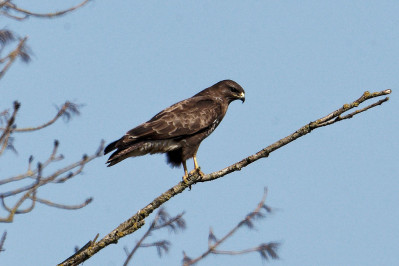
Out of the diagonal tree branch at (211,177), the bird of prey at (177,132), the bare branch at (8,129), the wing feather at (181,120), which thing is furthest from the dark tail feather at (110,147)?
the bare branch at (8,129)

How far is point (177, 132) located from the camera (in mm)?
8922

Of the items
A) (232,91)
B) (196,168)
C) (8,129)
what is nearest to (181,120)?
(196,168)

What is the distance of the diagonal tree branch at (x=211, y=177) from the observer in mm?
5453

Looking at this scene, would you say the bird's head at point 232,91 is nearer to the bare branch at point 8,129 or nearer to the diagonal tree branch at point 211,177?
the diagonal tree branch at point 211,177

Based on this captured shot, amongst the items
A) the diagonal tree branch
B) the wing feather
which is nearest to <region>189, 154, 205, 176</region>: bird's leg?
the wing feather

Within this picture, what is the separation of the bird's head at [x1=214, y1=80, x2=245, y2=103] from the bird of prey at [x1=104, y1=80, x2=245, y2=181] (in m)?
0.31

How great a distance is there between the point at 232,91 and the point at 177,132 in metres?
1.69

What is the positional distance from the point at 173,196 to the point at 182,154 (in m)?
2.39

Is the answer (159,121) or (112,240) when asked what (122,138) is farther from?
(112,240)

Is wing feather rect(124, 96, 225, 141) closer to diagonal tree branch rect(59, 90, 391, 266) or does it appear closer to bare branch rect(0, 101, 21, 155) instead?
diagonal tree branch rect(59, 90, 391, 266)

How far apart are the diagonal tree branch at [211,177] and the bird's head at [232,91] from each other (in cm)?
378

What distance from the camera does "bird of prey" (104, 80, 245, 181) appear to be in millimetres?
8289

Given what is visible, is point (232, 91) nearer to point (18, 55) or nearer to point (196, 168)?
point (196, 168)

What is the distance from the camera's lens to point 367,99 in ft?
19.3
